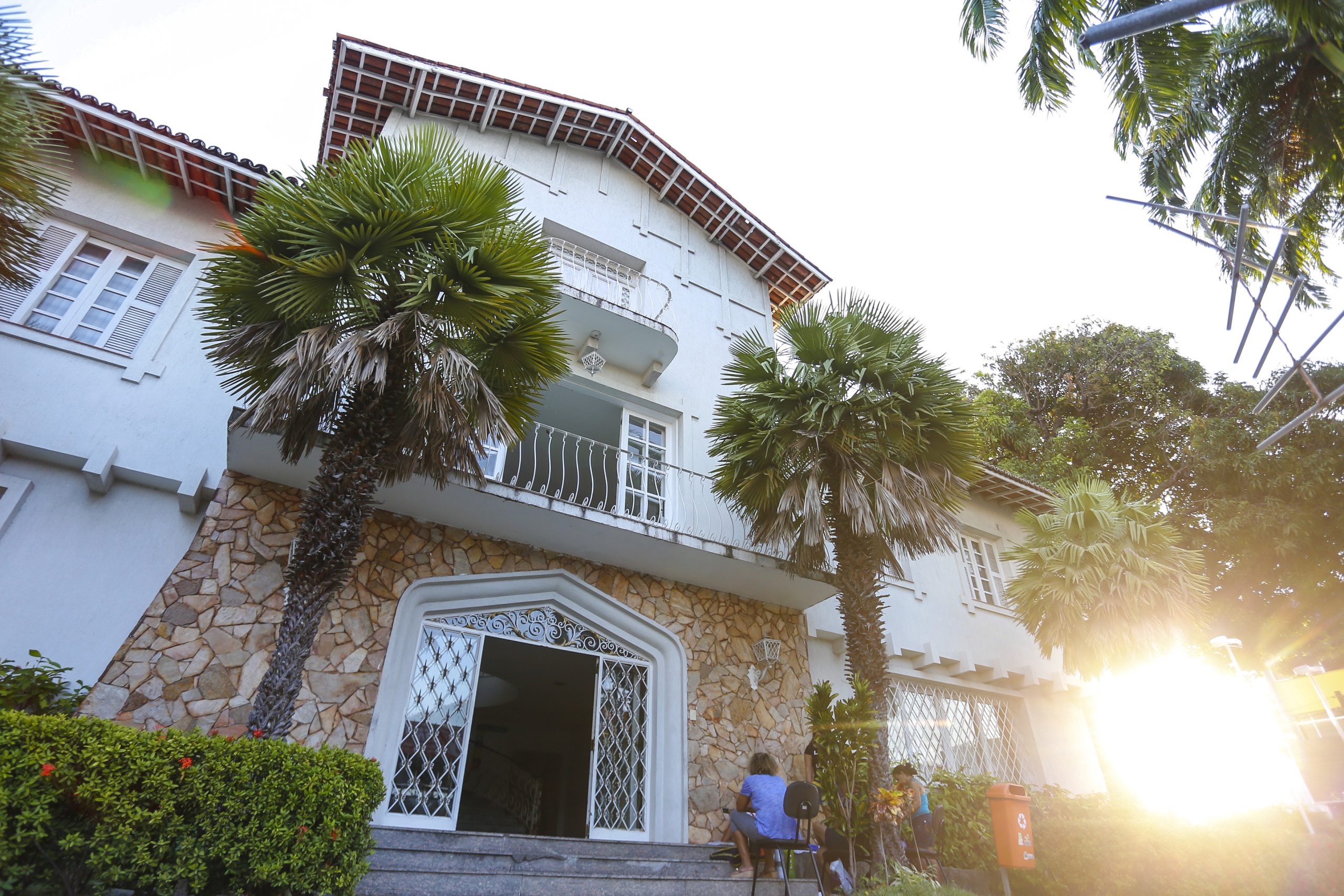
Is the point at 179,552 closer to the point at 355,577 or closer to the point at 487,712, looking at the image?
the point at 355,577

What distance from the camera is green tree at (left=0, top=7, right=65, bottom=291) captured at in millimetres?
4750

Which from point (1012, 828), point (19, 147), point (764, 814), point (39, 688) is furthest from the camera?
point (1012, 828)

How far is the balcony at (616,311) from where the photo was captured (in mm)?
9867

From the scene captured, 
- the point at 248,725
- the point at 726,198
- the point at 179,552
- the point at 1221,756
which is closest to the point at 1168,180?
the point at 726,198

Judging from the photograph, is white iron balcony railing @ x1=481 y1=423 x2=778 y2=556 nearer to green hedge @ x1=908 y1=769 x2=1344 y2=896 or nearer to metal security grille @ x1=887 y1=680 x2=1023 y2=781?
metal security grille @ x1=887 y1=680 x2=1023 y2=781

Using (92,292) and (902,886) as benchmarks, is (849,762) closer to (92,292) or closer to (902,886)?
(902,886)

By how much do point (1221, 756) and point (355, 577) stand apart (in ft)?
47.2

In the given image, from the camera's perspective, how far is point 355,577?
24.4 ft

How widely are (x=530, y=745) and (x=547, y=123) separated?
11379 mm

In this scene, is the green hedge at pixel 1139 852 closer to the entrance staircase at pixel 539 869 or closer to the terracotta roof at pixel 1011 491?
the entrance staircase at pixel 539 869

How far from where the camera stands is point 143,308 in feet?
26.2

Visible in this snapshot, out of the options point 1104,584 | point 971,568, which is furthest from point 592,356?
point 971,568

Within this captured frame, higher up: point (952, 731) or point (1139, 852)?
point (952, 731)

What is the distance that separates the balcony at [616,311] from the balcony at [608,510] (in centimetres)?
103
